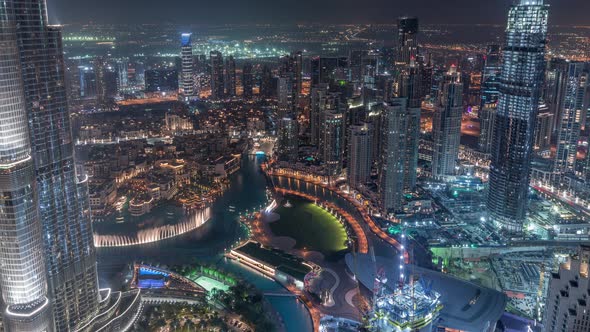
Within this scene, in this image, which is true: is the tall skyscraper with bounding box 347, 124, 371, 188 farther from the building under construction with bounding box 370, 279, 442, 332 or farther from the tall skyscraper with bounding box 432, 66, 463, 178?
the building under construction with bounding box 370, 279, 442, 332

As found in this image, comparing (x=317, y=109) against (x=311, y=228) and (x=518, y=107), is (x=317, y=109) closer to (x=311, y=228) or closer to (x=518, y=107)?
(x=311, y=228)

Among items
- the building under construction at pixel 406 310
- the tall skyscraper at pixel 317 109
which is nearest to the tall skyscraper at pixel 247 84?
the tall skyscraper at pixel 317 109

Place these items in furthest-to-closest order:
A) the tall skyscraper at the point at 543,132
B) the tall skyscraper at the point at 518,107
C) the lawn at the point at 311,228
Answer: the tall skyscraper at the point at 543,132 → the tall skyscraper at the point at 518,107 → the lawn at the point at 311,228

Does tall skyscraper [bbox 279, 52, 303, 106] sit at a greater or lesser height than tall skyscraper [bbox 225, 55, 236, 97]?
greater

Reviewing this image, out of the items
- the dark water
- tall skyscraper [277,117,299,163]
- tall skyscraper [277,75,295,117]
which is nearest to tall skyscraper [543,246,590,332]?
the dark water

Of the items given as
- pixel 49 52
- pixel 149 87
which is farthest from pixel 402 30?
pixel 49 52

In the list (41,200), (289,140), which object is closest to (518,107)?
(289,140)

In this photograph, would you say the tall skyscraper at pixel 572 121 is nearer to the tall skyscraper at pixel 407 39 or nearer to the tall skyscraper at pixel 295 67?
the tall skyscraper at pixel 407 39
